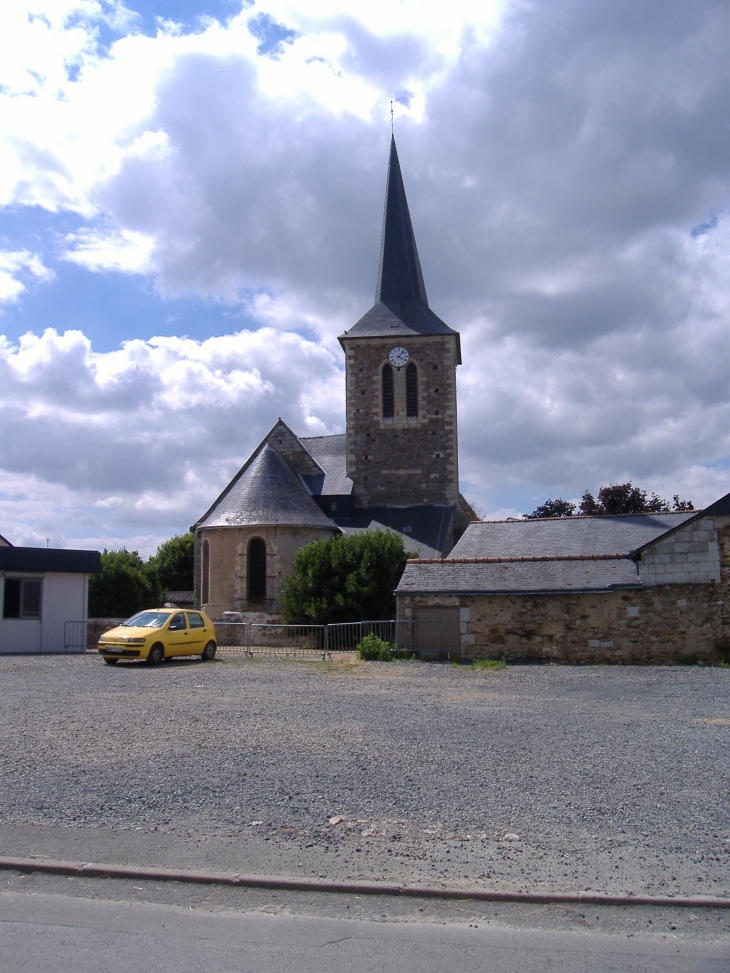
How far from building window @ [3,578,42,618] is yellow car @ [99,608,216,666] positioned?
3852 mm

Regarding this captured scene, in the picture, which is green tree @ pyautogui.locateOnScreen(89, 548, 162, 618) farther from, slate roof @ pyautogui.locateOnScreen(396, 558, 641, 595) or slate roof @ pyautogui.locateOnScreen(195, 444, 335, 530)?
slate roof @ pyautogui.locateOnScreen(396, 558, 641, 595)

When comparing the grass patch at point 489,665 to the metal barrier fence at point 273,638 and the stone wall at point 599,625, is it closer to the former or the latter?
the stone wall at point 599,625

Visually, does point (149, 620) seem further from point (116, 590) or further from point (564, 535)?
point (116, 590)

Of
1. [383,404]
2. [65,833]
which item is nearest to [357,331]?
[383,404]

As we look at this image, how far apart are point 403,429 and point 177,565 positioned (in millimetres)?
27857

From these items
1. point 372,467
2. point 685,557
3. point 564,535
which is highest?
point 372,467

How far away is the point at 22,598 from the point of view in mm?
22375

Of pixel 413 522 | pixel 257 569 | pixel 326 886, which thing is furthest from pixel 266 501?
pixel 326 886

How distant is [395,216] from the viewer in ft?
136

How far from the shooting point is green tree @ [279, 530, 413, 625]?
2647 centimetres

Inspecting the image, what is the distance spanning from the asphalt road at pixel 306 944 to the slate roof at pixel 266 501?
93.7 feet

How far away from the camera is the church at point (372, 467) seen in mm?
33375

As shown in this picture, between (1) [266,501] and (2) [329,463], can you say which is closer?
(1) [266,501]

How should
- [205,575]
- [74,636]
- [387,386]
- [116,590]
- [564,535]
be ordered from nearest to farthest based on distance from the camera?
[74,636]
[564,535]
[205,575]
[387,386]
[116,590]
